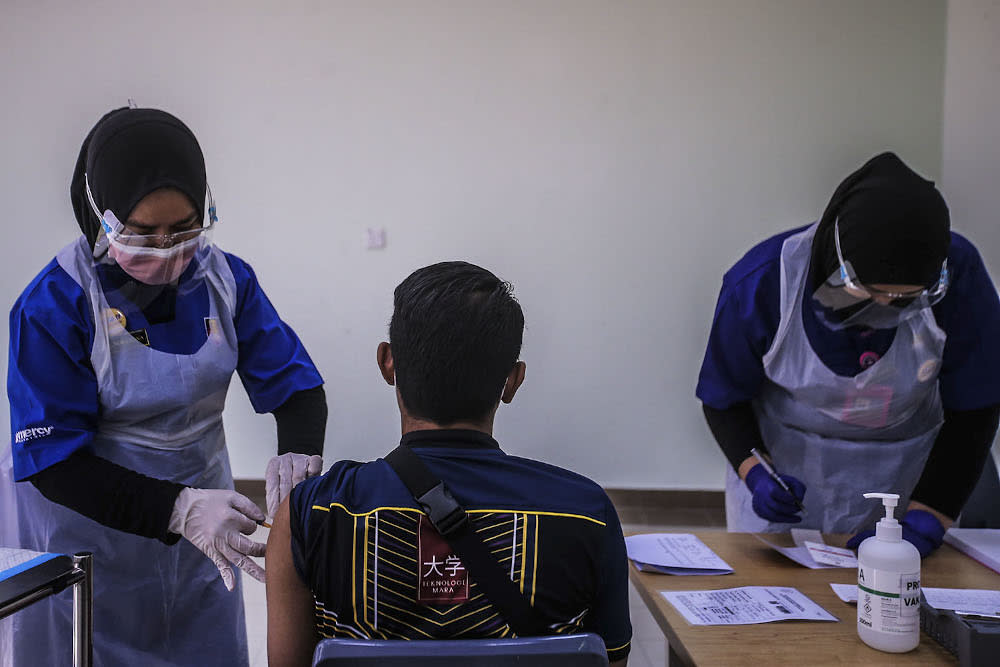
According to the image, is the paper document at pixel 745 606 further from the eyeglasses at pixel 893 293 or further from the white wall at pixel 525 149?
the white wall at pixel 525 149

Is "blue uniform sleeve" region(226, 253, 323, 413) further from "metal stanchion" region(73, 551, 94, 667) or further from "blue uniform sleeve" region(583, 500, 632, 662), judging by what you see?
"blue uniform sleeve" region(583, 500, 632, 662)

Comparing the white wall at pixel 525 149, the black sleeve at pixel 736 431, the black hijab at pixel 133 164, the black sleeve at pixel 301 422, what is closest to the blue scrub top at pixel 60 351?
the black hijab at pixel 133 164

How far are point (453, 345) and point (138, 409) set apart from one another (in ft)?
2.15

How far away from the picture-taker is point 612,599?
2.92 feet

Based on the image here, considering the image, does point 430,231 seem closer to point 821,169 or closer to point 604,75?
point 604,75

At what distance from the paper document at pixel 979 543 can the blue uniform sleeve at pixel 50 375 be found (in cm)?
149

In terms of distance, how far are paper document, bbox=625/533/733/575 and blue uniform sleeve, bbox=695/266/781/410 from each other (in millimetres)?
298

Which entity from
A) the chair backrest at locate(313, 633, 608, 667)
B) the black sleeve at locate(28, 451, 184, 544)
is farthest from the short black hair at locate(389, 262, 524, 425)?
the black sleeve at locate(28, 451, 184, 544)

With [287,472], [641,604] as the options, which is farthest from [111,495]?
[641,604]

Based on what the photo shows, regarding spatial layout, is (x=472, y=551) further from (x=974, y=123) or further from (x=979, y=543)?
(x=974, y=123)

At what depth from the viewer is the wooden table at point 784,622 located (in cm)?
101

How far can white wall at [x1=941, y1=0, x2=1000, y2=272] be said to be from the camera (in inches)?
111

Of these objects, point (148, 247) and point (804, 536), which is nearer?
point (148, 247)

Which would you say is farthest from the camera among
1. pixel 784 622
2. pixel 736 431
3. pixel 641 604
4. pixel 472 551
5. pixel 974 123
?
pixel 974 123
